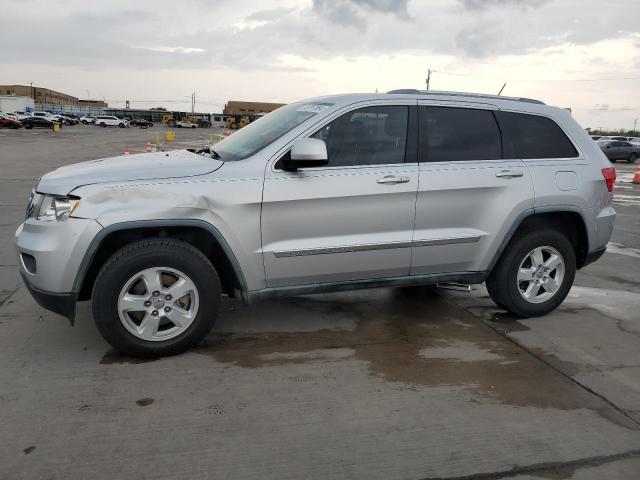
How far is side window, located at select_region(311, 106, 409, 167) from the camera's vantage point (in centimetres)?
412

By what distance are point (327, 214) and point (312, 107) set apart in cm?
94

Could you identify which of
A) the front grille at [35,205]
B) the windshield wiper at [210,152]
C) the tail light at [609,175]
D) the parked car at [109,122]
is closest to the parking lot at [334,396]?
the front grille at [35,205]

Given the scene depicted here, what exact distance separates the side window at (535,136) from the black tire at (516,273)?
0.67 m

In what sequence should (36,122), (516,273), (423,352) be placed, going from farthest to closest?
1. (36,122)
2. (516,273)
3. (423,352)

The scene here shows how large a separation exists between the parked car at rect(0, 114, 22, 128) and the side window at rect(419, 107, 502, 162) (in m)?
55.7

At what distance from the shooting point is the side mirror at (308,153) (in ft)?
12.3

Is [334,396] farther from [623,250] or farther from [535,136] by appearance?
[623,250]

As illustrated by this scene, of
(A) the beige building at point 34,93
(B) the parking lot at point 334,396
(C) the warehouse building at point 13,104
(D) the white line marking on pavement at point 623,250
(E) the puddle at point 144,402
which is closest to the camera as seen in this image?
(B) the parking lot at point 334,396

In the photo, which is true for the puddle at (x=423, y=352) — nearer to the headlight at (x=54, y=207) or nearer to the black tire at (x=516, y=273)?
the black tire at (x=516, y=273)

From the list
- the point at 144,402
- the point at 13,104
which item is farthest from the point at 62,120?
the point at 144,402

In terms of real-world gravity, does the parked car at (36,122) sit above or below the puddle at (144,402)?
above

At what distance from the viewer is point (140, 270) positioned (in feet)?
12.1

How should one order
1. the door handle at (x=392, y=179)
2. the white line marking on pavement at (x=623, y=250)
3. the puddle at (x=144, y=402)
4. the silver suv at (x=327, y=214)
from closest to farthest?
the puddle at (x=144, y=402) < the silver suv at (x=327, y=214) < the door handle at (x=392, y=179) < the white line marking on pavement at (x=623, y=250)

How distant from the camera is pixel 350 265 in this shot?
4.16 meters
